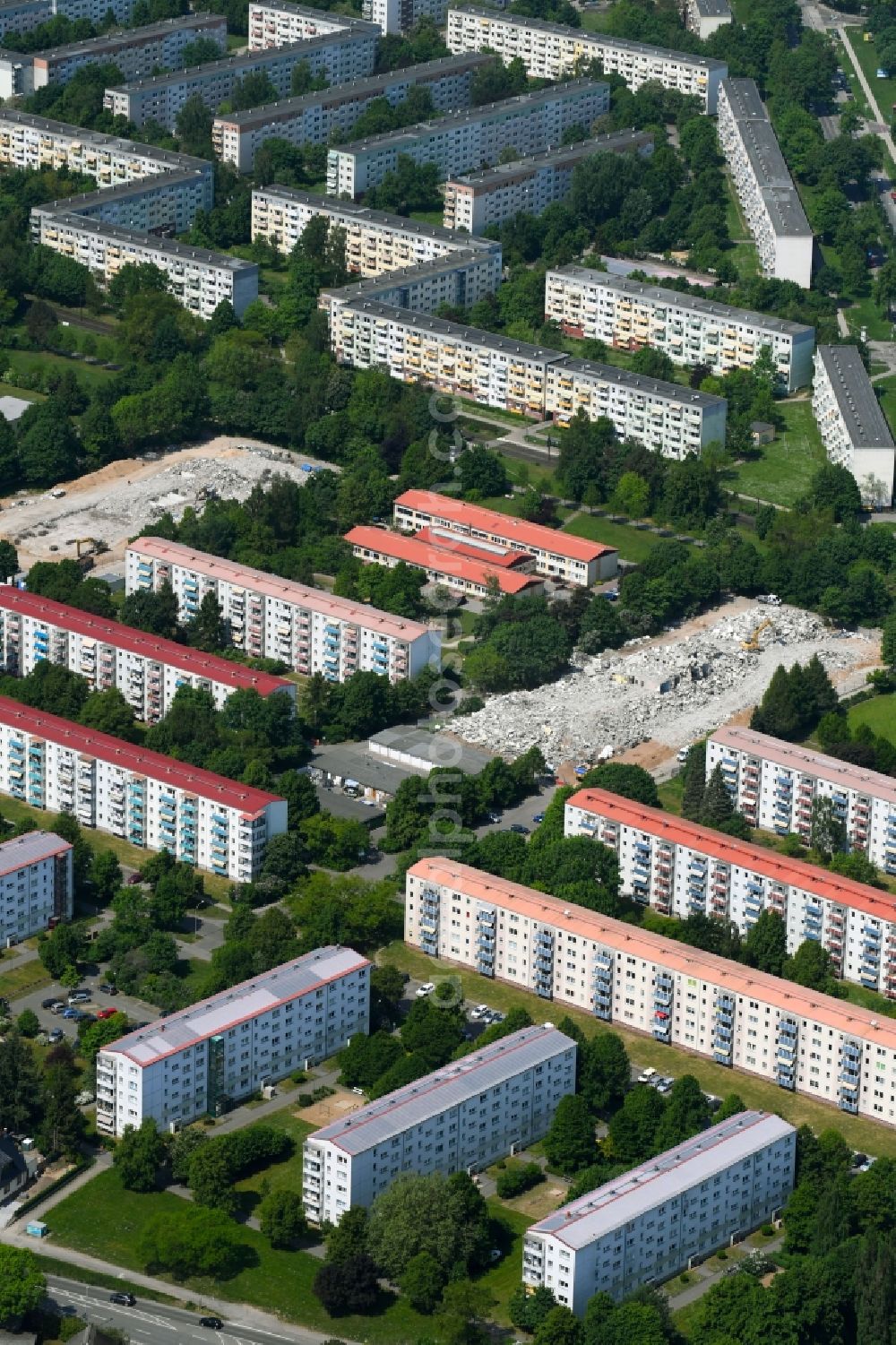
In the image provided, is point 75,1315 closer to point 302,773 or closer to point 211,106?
point 302,773

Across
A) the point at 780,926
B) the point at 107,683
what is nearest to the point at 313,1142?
the point at 780,926

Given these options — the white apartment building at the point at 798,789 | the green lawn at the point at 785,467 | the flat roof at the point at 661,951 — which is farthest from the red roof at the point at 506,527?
the flat roof at the point at 661,951

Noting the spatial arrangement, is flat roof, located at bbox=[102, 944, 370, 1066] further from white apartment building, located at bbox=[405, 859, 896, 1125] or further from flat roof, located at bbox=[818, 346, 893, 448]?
flat roof, located at bbox=[818, 346, 893, 448]

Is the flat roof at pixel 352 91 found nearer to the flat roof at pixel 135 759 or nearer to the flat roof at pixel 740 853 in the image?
the flat roof at pixel 135 759

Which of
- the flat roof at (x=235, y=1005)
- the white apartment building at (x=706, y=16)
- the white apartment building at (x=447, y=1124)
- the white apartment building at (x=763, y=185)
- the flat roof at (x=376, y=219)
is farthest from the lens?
the white apartment building at (x=706, y=16)

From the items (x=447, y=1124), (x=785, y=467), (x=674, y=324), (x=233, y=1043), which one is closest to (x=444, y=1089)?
(x=447, y=1124)

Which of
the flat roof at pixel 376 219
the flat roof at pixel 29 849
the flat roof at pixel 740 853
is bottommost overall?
the flat roof at pixel 29 849

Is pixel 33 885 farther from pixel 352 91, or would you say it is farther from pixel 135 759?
pixel 352 91
